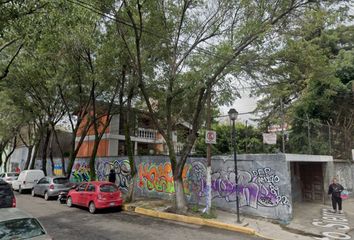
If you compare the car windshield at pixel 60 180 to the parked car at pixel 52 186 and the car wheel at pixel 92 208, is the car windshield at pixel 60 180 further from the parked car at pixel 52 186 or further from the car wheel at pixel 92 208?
the car wheel at pixel 92 208

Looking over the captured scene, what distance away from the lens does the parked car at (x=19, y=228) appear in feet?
18.2

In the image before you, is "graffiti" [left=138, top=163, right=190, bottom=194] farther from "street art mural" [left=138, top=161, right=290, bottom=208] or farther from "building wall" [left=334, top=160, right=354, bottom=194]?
"building wall" [left=334, top=160, right=354, bottom=194]

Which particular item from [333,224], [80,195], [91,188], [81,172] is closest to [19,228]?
[91,188]

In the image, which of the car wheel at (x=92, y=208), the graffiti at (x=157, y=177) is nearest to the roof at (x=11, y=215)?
the car wheel at (x=92, y=208)

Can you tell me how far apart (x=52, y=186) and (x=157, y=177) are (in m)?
7.06

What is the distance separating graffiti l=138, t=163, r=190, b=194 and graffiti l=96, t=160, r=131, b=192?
3.57 ft

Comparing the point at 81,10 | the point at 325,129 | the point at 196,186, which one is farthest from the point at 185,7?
the point at 325,129

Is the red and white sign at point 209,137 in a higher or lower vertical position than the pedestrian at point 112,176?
higher

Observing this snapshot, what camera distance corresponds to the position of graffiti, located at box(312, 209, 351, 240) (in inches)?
380

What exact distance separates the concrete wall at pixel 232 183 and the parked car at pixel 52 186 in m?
4.99

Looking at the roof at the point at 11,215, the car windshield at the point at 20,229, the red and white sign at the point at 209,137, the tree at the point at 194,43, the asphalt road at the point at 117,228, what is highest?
the tree at the point at 194,43

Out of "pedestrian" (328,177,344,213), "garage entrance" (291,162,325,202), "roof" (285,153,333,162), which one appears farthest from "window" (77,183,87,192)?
"pedestrian" (328,177,344,213)

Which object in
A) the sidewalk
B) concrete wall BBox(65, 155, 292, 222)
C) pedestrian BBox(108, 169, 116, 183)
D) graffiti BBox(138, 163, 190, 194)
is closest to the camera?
the sidewalk

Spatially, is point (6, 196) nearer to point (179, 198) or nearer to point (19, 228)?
point (19, 228)
